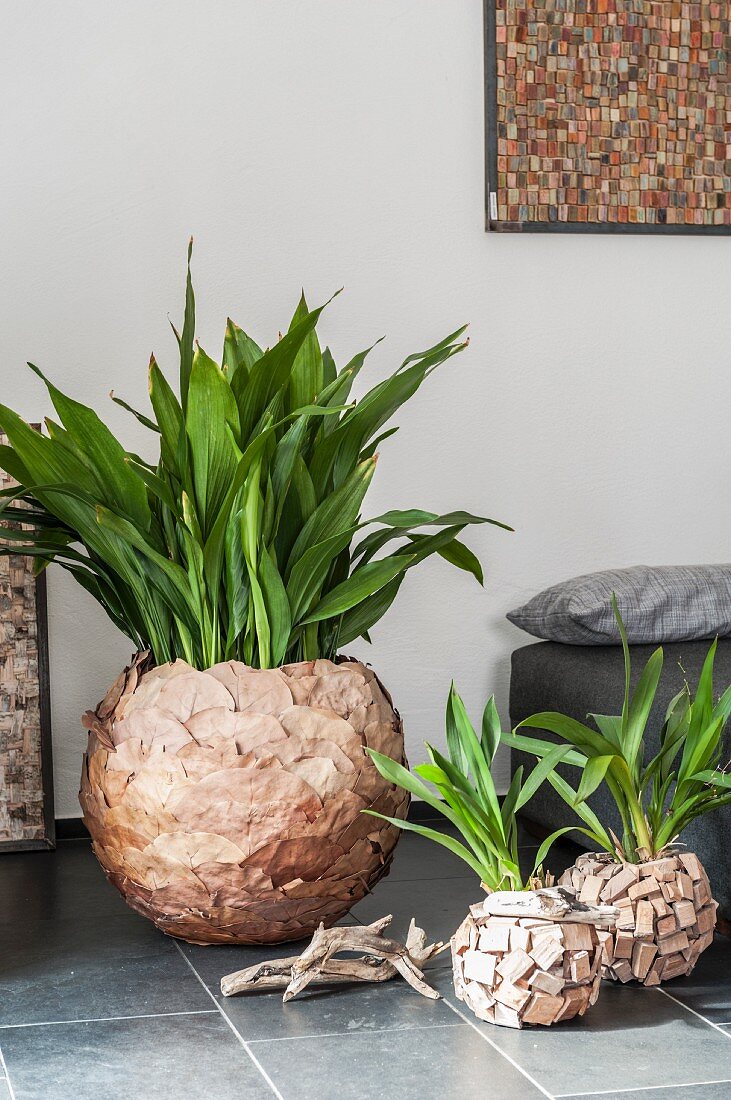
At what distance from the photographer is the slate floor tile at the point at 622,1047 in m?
1.58

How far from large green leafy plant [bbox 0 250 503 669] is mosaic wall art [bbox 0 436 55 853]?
58cm

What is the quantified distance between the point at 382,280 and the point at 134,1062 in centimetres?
187

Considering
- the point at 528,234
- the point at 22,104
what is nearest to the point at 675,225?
the point at 528,234

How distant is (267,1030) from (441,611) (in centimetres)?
139

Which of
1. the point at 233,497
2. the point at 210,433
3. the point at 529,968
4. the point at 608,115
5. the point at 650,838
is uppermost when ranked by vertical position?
the point at 608,115

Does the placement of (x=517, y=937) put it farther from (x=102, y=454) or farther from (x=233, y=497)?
(x=102, y=454)

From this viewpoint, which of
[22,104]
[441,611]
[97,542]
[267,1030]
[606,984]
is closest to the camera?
[267,1030]

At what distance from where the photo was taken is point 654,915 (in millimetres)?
1862

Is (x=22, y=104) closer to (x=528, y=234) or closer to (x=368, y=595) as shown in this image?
(x=528, y=234)

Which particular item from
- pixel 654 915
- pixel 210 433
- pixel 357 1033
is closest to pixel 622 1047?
pixel 654 915

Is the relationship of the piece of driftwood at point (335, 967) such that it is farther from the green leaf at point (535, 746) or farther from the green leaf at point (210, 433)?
the green leaf at point (210, 433)

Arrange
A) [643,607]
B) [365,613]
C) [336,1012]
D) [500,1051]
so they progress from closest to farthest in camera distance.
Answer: [500,1051] < [336,1012] < [365,613] < [643,607]

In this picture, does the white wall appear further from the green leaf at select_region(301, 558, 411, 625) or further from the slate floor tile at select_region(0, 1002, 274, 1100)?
the slate floor tile at select_region(0, 1002, 274, 1100)

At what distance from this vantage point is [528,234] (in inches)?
118
